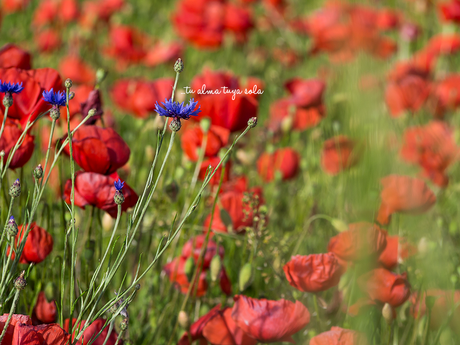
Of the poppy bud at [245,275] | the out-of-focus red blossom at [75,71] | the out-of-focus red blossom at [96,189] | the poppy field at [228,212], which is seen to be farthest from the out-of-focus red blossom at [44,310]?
the out-of-focus red blossom at [75,71]

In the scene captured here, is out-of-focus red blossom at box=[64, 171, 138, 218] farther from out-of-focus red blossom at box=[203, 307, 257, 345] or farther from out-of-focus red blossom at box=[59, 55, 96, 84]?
out-of-focus red blossom at box=[59, 55, 96, 84]

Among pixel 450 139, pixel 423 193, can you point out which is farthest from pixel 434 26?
pixel 423 193

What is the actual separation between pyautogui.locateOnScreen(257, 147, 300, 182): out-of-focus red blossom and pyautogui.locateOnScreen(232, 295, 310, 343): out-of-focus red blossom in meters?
0.54

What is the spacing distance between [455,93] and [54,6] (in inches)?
59.3

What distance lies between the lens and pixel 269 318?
2.06 feet

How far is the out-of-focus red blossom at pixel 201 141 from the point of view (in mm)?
875

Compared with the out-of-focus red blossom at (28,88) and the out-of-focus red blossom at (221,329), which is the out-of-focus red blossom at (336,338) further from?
the out-of-focus red blossom at (28,88)

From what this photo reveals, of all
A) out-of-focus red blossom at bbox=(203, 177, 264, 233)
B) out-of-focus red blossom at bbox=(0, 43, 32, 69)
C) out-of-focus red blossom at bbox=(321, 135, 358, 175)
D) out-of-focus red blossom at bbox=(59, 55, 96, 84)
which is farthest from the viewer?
out-of-focus red blossom at bbox=(59, 55, 96, 84)

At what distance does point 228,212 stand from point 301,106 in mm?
555

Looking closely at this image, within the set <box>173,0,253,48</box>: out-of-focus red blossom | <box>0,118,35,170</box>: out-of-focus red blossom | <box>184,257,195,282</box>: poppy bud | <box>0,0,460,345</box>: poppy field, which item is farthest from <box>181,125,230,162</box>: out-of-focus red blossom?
<box>173,0,253,48</box>: out-of-focus red blossom

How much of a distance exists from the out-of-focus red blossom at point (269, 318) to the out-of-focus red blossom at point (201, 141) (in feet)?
1.03

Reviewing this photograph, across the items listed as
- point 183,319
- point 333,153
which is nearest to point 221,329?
point 183,319

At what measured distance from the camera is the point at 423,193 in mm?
812

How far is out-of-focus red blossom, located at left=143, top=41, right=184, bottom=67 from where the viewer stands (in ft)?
5.81
